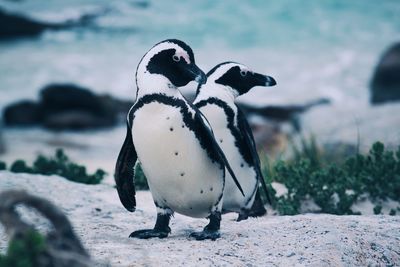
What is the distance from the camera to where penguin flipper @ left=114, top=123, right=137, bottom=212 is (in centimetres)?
363

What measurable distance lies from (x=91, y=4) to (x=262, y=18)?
6069 millimetres

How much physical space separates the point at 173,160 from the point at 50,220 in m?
1.17

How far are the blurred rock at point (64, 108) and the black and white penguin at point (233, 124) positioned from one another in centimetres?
970

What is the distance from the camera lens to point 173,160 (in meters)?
3.38

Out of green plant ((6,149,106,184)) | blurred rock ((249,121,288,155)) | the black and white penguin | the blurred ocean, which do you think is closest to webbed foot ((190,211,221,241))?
the black and white penguin

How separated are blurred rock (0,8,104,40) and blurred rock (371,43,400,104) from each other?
44.7ft

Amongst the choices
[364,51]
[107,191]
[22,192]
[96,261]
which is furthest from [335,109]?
[364,51]

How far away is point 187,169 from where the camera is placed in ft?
11.2

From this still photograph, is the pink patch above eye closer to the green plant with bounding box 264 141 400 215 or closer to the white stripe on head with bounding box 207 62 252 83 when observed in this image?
the white stripe on head with bounding box 207 62 252 83

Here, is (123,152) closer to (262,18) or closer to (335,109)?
(335,109)

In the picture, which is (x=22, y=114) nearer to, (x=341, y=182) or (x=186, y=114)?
(x=341, y=182)

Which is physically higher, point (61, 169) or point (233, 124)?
point (233, 124)

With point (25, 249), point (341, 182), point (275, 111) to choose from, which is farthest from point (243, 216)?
point (275, 111)

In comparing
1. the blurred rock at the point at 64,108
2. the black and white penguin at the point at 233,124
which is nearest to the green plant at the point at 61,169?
the black and white penguin at the point at 233,124
